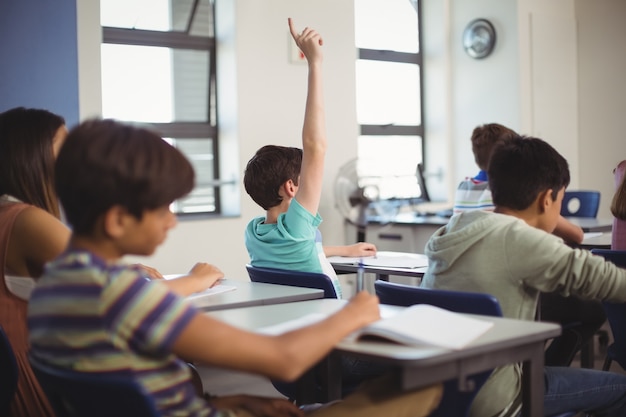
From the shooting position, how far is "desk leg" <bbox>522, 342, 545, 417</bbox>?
5.89ft

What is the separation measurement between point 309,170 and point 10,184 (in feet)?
3.28

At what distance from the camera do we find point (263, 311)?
2.14 meters

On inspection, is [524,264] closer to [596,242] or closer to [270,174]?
[270,174]

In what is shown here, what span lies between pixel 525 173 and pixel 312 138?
81 cm

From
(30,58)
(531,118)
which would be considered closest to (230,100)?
(30,58)

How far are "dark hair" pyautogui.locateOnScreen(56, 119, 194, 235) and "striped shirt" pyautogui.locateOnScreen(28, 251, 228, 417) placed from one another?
3.5 inches

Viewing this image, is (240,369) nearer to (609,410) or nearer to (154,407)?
(154,407)

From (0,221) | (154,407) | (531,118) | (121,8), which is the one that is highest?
(121,8)

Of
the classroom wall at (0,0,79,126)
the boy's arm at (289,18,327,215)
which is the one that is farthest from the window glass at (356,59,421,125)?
the boy's arm at (289,18,327,215)

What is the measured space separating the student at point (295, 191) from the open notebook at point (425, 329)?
103cm

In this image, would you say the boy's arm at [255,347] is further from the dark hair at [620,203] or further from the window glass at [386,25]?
the window glass at [386,25]

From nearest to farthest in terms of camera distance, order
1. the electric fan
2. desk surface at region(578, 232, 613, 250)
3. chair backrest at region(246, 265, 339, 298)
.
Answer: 1. chair backrest at region(246, 265, 339, 298)
2. desk surface at region(578, 232, 613, 250)
3. the electric fan

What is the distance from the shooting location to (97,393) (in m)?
1.31

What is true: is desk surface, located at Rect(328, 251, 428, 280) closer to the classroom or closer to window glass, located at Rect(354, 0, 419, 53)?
the classroom
